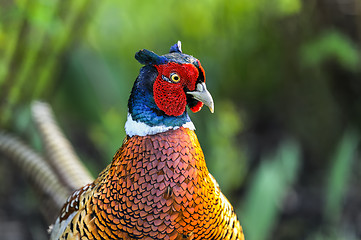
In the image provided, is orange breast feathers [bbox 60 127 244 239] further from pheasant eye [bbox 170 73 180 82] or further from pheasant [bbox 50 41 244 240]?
pheasant eye [bbox 170 73 180 82]

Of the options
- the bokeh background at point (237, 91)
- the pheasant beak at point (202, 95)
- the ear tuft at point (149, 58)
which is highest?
the ear tuft at point (149, 58)

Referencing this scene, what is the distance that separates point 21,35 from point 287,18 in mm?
1971

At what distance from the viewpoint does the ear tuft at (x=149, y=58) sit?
1.23m

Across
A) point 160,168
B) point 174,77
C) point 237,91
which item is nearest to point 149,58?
point 174,77

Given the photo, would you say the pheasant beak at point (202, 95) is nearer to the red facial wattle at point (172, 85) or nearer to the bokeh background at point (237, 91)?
the red facial wattle at point (172, 85)

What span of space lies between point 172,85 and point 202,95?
0.28ft

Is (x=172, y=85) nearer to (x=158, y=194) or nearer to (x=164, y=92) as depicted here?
(x=164, y=92)

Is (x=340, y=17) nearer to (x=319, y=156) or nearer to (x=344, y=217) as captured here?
(x=319, y=156)

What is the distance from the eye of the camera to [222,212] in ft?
4.45

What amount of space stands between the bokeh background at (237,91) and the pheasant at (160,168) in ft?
3.66

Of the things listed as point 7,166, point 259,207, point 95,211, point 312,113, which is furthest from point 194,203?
point 312,113

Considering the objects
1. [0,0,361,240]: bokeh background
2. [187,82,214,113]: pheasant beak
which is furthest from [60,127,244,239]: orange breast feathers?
[0,0,361,240]: bokeh background

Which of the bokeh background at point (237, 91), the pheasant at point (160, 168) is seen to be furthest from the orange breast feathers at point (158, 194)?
the bokeh background at point (237, 91)

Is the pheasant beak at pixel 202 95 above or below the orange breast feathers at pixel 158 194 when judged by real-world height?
above
